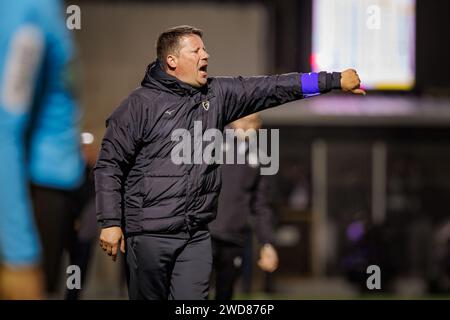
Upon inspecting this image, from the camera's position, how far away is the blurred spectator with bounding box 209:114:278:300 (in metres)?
6.44

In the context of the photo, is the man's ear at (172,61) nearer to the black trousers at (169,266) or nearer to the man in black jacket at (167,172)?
the man in black jacket at (167,172)

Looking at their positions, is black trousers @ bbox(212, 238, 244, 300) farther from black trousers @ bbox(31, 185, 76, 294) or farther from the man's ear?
black trousers @ bbox(31, 185, 76, 294)

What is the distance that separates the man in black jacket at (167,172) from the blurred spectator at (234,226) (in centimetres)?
155

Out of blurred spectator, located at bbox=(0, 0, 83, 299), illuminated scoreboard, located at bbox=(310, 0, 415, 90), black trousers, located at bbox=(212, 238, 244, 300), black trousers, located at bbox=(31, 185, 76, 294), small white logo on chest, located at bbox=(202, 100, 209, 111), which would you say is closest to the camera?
blurred spectator, located at bbox=(0, 0, 83, 299)

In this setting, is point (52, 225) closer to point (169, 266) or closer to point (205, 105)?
point (169, 266)

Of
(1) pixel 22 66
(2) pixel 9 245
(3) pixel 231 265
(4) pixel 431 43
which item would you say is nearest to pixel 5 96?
(1) pixel 22 66

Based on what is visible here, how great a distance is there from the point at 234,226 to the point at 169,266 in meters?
1.73

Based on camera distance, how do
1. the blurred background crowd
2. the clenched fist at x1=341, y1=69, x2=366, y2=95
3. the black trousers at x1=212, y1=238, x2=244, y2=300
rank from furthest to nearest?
the blurred background crowd
the black trousers at x1=212, y1=238, x2=244, y2=300
the clenched fist at x1=341, y1=69, x2=366, y2=95

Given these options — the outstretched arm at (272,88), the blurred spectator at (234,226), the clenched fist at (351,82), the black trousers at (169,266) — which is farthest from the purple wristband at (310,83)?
the blurred spectator at (234,226)

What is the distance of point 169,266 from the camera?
4789 millimetres

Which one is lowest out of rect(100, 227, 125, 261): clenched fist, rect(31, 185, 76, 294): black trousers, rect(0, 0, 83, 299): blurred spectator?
rect(100, 227, 125, 261): clenched fist

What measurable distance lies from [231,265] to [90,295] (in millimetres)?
4753

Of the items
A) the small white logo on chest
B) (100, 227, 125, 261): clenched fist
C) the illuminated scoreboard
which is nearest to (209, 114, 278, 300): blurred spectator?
the small white logo on chest

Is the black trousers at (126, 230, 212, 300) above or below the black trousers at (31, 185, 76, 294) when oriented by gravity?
below
